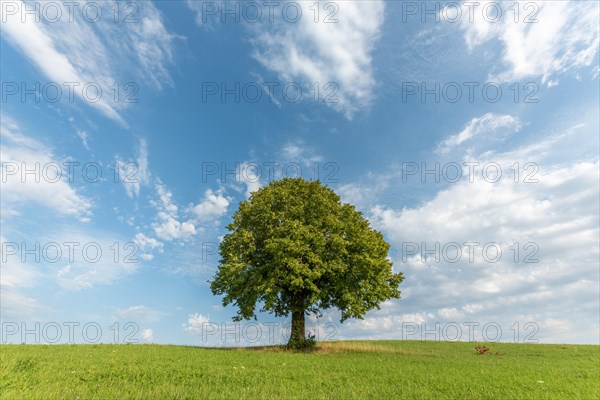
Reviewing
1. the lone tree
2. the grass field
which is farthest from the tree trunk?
the grass field

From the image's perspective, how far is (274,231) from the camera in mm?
37062

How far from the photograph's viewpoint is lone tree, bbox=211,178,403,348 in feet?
117

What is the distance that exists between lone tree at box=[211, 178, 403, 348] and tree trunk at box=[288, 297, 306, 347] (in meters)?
0.10

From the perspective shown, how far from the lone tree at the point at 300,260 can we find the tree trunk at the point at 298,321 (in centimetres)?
10

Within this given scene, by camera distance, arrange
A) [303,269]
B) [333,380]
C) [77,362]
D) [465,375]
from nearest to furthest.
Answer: [333,380] < [465,375] < [77,362] < [303,269]

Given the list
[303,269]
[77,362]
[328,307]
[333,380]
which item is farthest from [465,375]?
[77,362]

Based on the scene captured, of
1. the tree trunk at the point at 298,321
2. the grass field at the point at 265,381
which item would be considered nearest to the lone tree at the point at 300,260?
the tree trunk at the point at 298,321

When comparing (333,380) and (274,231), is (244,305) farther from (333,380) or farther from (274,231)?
(333,380)

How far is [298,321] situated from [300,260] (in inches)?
288

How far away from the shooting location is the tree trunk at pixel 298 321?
37.8m

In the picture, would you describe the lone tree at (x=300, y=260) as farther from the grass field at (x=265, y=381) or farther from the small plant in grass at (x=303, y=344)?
the grass field at (x=265, y=381)

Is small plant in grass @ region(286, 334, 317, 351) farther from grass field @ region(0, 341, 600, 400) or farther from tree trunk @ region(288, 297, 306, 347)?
grass field @ region(0, 341, 600, 400)

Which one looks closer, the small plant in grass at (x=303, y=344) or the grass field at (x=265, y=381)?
the grass field at (x=265, y=381)

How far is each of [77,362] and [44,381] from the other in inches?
273
